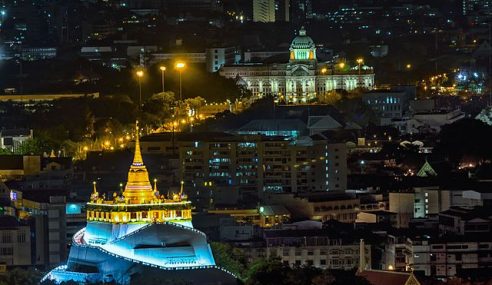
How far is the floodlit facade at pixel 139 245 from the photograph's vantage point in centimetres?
3775

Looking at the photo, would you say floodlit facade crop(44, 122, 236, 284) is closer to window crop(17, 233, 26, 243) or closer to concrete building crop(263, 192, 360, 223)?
window crop(17, 233, 26, 243)

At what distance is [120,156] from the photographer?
58.1 metres

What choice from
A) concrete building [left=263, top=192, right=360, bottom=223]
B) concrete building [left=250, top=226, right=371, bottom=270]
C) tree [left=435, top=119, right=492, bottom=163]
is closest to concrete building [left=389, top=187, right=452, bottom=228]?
concrete building [left=263, top=192, right=360, bottom=223]

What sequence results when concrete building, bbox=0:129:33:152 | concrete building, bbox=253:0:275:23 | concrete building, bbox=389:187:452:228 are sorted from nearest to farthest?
1. concrete building, bbox=389:187:452:228
2. concrete building, bbox=0:129:33:152
3. concrete building, bbox=253:0:275:23

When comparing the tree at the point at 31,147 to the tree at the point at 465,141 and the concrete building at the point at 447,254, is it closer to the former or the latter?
the tree at the point at 465,141

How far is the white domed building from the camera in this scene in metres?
91.9

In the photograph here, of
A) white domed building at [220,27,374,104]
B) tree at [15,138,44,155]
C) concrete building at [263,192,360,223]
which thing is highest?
white domed building at [220,27,374,104]

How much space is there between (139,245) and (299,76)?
54.9m

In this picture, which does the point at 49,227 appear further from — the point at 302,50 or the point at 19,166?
the point at 302,50

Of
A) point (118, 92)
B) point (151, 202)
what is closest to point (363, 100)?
point (118, 92)

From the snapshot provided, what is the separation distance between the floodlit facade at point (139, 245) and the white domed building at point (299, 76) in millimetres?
51047

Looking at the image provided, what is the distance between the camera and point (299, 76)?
93000 millimetres

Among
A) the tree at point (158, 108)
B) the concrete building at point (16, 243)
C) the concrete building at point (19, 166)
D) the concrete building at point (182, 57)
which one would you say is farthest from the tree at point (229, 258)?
the concrete building at point (182, 57)

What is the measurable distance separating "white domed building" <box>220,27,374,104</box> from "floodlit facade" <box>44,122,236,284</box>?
5105 cm
